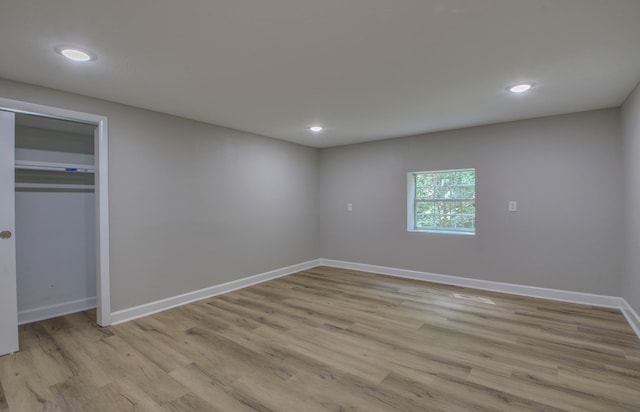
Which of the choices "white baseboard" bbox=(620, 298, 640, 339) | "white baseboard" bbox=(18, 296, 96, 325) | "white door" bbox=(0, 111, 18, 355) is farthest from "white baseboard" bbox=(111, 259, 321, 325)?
"white baseboard" bbox=(620, 298, 640, 339)

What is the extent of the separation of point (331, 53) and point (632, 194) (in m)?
3.23

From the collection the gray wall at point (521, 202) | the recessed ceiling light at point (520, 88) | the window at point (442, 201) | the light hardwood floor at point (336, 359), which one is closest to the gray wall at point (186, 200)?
the light hardwood floor at point (336, 359)

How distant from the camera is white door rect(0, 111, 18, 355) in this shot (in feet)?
8.39

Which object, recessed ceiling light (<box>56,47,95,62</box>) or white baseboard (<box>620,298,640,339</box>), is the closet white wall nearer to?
recessed ceiling light (<box>56,47,95,62</box>)

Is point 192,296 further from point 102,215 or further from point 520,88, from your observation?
point 520,88

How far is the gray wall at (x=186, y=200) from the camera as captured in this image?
3258 mm

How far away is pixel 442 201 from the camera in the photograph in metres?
4.82

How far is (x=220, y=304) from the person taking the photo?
382 centimetres

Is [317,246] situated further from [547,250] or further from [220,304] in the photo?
[547,250]

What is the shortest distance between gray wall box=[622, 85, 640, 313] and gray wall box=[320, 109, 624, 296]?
0.84 ft

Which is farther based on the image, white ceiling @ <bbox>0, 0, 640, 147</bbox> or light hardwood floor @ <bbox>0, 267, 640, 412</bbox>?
light hardwood floor @ <bbox>0, 267, 640, 412</bbox>

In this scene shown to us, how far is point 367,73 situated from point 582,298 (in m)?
3.63

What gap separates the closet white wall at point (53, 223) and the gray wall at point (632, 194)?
17.7 ft

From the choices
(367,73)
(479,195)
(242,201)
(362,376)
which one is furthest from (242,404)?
(479,195)
